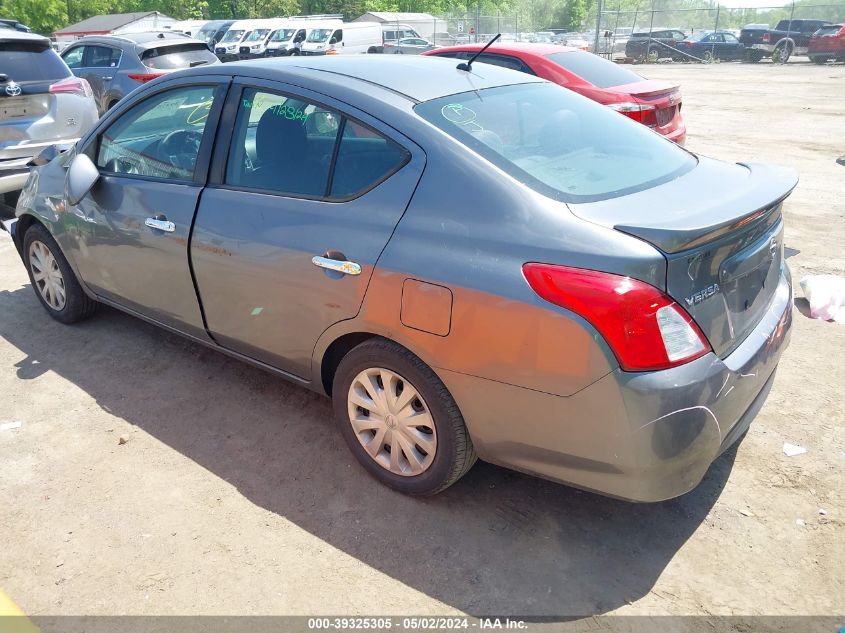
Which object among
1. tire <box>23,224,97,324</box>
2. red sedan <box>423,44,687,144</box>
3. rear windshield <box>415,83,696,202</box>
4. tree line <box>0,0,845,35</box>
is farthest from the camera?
tree line <box>0,0,845,35</box>

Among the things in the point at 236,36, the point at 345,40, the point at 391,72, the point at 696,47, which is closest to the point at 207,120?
the point at 391,72

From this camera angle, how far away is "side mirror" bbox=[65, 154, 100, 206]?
3828 millimetres

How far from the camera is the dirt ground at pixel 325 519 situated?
8.27ft

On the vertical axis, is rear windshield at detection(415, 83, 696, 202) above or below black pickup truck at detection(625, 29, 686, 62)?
above

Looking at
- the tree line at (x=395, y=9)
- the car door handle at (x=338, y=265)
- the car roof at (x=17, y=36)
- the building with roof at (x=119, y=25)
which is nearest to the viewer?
the car door handle at (x=338, y=265)

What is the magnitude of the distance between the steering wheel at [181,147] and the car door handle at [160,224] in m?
0.29

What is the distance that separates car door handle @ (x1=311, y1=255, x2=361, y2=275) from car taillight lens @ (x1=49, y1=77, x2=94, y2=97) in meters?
5.30

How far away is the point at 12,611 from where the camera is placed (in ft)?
5.97

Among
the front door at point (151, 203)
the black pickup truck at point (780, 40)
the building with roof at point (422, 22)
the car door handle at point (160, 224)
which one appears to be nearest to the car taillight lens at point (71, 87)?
the front door at point (151, 203)

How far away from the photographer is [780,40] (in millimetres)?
30188

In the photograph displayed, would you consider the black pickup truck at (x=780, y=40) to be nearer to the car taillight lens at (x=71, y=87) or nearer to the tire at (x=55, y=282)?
the car taillight lens at (x=71, y=87)

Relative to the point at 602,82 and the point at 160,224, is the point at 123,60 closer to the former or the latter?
the point at 602,82

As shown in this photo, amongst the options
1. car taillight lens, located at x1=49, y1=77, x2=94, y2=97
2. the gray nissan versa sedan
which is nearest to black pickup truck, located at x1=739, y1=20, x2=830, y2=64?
car taillight lens, located at x1=49, y1=77, x2=94, y2=97

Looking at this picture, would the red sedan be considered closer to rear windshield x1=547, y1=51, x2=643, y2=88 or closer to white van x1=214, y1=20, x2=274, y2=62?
rear windshield x1=547, y1=51, x2=643, y2=88
